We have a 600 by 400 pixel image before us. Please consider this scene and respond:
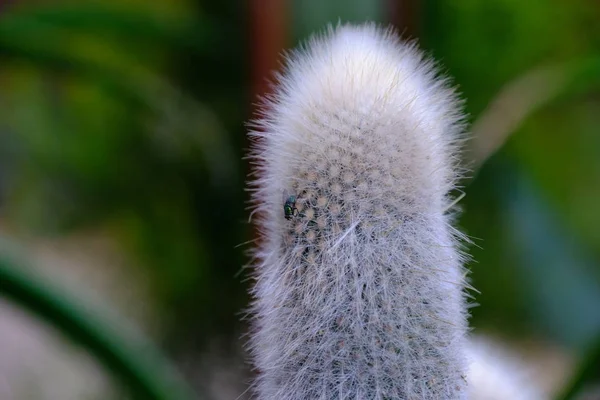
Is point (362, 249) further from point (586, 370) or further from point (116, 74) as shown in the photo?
point (116, 74)

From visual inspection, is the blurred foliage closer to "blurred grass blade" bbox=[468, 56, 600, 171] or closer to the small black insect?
"blurred grass blade" bbox=[468, 56, 600, 171]

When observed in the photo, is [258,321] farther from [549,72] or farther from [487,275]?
[487,275]

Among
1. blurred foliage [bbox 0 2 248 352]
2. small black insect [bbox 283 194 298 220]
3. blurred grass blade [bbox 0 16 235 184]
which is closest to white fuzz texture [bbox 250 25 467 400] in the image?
small black insect [bbox 283 194 298 220]

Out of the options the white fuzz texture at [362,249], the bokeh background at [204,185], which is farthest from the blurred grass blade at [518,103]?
the white fuzz texture at [362,249]

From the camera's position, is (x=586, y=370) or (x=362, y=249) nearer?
(x=362, y=249)

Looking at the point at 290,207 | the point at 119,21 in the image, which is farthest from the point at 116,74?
the point at 290,207

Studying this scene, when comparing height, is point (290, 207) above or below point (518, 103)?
below
